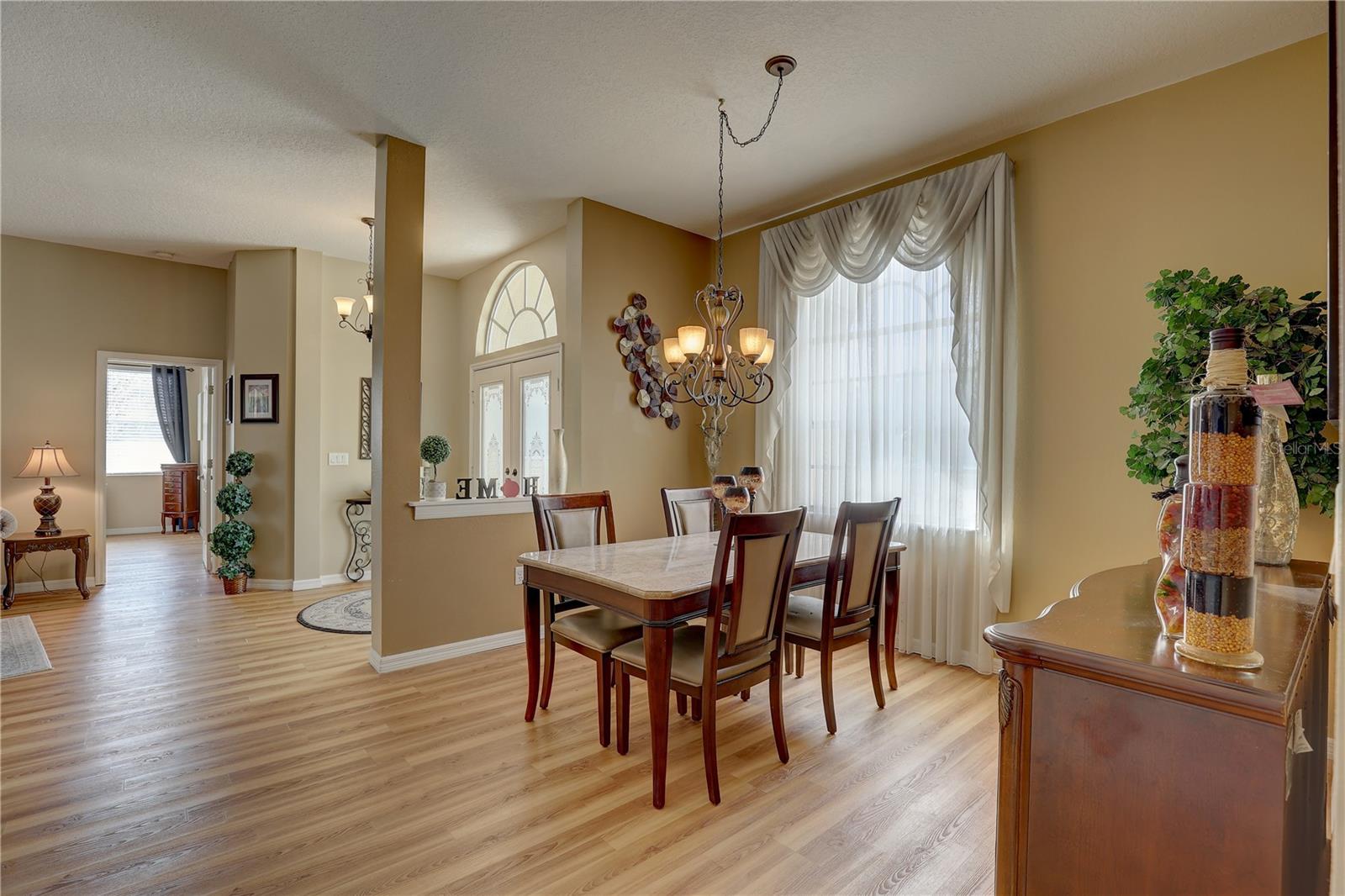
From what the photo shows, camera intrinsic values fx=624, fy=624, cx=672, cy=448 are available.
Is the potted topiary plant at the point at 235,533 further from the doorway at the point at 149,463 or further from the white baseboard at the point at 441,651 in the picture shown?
the doorway at the point at 149,463

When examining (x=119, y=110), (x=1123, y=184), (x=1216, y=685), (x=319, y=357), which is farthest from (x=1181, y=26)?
(x=319, y=357)

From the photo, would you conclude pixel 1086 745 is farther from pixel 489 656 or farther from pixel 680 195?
pixel 680 195

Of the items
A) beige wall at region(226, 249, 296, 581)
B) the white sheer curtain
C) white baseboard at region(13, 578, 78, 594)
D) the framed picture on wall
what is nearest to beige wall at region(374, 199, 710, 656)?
the white sheer curtain

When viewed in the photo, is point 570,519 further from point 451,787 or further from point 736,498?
point 451,787

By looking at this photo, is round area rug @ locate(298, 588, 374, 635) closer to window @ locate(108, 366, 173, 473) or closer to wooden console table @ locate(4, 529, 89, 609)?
wooden console table @ locate(4, 529, 89, 609)

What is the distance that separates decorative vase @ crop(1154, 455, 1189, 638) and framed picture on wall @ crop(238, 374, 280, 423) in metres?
6.18

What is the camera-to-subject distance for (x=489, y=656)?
3.75 metres

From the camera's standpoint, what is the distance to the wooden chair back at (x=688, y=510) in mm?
3547

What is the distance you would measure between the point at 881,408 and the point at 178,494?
32.5ft

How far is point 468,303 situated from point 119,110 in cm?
329

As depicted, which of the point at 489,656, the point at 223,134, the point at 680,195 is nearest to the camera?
the point at 223,134

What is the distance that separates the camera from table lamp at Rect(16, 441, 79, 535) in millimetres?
5008

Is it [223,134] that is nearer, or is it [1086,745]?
[1086,745]

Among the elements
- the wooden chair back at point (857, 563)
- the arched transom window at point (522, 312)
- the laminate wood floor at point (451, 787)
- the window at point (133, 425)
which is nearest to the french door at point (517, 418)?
the arched transom window at point (522, 312)
